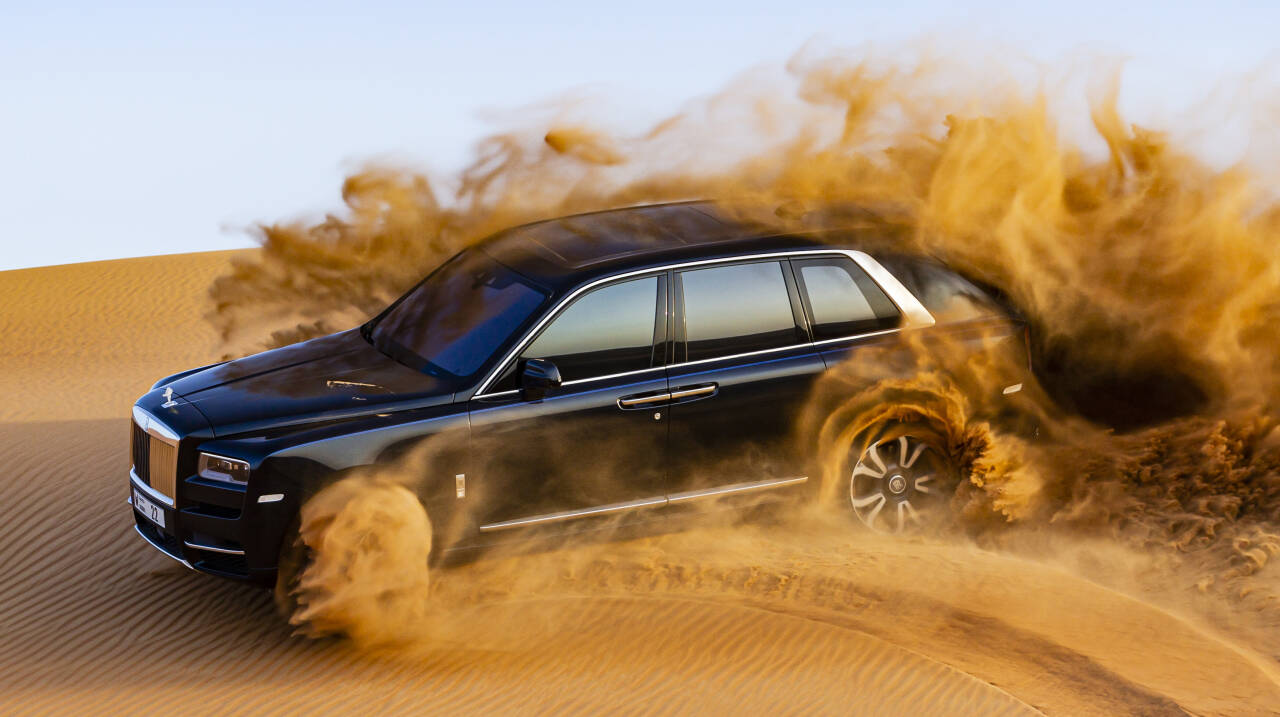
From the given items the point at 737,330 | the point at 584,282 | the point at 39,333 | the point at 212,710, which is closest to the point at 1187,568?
the point at 737,330

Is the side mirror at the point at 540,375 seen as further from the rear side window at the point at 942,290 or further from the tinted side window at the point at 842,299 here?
the rear side window at the point at 942,290

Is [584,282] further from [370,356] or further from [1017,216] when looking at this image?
[1017,216]

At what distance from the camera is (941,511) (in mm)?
7242

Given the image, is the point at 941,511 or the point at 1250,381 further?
the point at 1250,381

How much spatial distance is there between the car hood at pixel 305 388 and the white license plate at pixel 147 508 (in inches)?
22.8

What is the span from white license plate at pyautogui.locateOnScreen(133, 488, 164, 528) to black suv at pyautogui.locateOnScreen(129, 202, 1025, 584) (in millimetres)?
27

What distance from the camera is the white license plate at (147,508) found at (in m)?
6.12

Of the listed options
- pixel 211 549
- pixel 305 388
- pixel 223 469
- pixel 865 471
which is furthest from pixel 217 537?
pixel 865 471

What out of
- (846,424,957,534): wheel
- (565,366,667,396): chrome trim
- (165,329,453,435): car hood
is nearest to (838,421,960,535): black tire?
(846,424,957,534): wheel

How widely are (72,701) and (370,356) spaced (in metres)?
2.28

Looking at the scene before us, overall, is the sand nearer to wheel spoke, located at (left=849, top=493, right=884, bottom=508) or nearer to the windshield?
wheel spoke, located at (left=849, top=493, right=884, bottom=508)

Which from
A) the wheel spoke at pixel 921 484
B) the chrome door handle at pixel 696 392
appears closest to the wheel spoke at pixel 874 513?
the wheel spoke at pixel 921 484

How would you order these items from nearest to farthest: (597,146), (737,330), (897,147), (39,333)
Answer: (737,330) < (897,147) < (597,146) < (39,333)

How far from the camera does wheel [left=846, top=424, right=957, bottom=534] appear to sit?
6961mm
